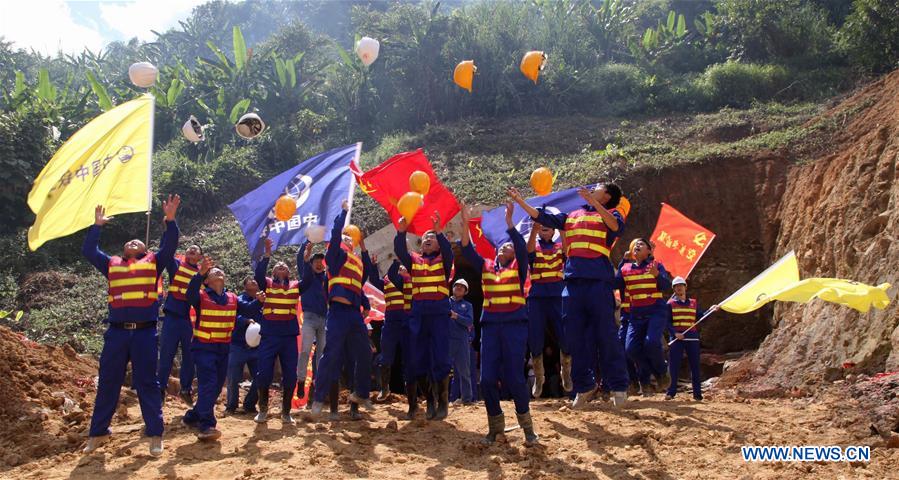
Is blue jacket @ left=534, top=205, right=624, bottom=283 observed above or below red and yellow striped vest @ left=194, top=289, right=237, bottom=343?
above

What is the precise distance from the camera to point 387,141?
84.6 feet

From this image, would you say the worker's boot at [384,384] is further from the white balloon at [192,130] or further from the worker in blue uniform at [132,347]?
the white balloon at [192,130]

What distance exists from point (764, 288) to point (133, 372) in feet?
20.8

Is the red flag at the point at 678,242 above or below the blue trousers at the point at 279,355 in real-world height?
above

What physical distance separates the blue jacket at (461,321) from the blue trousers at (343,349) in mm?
2003

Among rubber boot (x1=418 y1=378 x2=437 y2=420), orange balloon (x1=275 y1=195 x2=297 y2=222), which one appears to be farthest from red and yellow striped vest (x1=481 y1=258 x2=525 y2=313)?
orange balloon (x1=275 y1=195 x2=297 y2=222)

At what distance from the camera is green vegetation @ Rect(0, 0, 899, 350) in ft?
64.7

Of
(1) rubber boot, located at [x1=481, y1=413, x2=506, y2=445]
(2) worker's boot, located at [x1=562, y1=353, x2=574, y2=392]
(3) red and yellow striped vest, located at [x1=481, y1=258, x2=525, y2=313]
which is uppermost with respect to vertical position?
(3) red and yellow striped vest, located at [x1=481, y1=258, x2=525, y2=313]

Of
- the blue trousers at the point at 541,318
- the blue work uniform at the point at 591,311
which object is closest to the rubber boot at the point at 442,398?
the blue trousers at the point at 541,318

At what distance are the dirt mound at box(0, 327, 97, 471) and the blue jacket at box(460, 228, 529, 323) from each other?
171 inches

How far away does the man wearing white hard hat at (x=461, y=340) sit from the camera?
11.0 metres

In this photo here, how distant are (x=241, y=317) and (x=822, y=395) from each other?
21.9 ft

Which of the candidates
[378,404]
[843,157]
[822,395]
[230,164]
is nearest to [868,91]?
[843,157]

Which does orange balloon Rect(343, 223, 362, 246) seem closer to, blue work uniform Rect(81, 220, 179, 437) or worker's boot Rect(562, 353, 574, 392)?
worker's boot Rect(562, 353, 574, 392)
